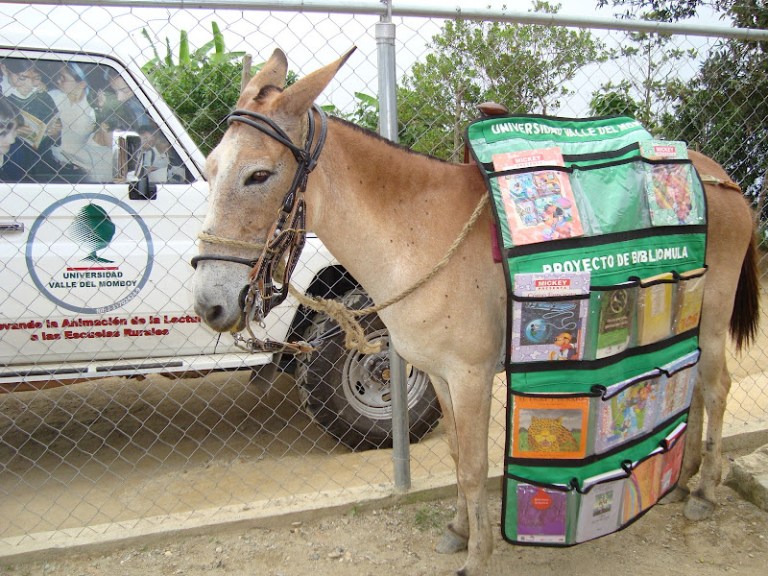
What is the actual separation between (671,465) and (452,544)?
1.09 metres

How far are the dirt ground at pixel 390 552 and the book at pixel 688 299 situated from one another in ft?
3.68

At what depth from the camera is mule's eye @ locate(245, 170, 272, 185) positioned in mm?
1960

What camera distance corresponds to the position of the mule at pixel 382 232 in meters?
1.93

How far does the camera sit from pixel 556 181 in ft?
7.54

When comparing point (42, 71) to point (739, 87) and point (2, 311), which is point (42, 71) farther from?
point (739, 87)

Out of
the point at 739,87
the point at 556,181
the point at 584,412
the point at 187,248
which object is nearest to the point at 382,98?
the point at 556,181

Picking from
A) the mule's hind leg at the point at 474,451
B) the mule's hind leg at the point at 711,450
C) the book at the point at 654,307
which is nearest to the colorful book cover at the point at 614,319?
the book at the point at 654,307

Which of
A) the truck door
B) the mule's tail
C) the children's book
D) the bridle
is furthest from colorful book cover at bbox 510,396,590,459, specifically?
the truck door

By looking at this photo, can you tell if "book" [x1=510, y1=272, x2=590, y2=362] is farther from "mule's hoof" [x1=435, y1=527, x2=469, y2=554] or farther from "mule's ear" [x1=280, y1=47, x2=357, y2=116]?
"mule's hoof" [x1=435, y1=527, x2=469, y2=554]

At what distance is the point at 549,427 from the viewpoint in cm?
234

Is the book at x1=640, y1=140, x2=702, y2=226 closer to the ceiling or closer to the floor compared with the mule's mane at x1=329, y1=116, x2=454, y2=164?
closer to the floor

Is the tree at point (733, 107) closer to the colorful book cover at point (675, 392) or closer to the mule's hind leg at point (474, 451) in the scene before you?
the colorful book cover at point (675, 392)

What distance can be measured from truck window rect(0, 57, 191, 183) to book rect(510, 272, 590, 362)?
2318mm

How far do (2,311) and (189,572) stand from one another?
68.7 inches
